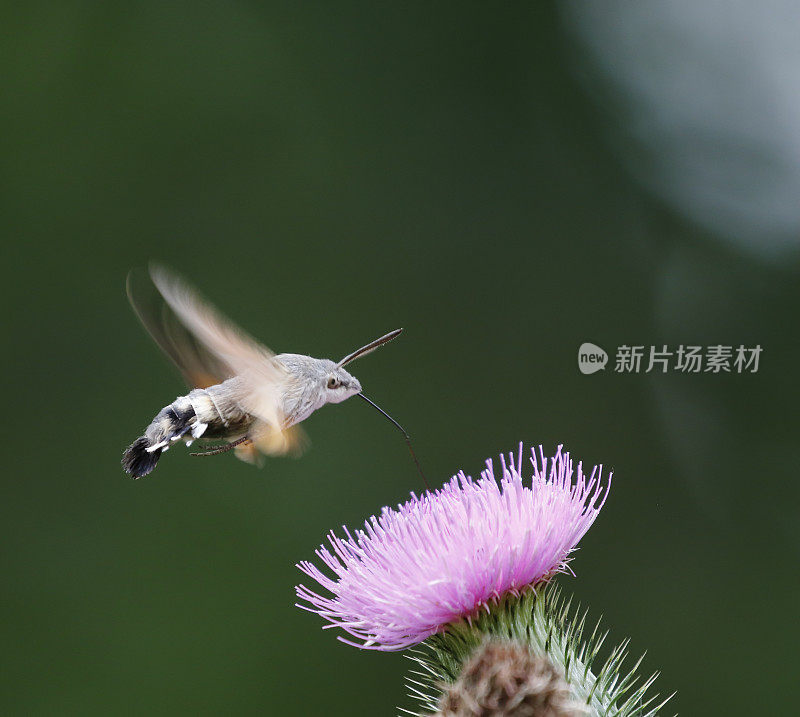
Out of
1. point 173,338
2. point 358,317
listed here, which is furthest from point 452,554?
point 358,317

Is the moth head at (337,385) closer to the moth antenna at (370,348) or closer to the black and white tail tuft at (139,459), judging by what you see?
the moth antenna at (370,348)

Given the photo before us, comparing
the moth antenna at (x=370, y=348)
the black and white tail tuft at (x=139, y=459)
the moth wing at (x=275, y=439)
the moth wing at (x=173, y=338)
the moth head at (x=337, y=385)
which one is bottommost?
the black and white tail tuft at (x=139, y=459)

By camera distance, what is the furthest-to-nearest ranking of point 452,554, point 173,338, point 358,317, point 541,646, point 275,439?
1. point 358,317
2. point 173,338
3. point 275,439
4. point 541,646
5. point 452,554

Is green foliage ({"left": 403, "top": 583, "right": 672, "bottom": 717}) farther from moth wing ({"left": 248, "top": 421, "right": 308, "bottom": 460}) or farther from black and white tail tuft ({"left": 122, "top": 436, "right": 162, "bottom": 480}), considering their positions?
black and white tail tuft ({"left": 122, "top": 436, "right": 162, "bottom": 480})

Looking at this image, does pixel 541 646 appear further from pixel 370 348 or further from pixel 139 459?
pixel 139 459

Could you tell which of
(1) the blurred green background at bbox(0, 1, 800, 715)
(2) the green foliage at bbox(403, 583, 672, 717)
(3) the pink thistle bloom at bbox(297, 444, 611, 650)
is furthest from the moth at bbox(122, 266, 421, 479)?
(1) the blurred green background at bbox(0, 1, 800, 715)

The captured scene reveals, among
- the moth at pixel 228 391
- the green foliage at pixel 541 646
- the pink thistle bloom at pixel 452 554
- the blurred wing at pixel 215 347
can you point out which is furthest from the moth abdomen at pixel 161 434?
the green foliage at pixel 541 646
